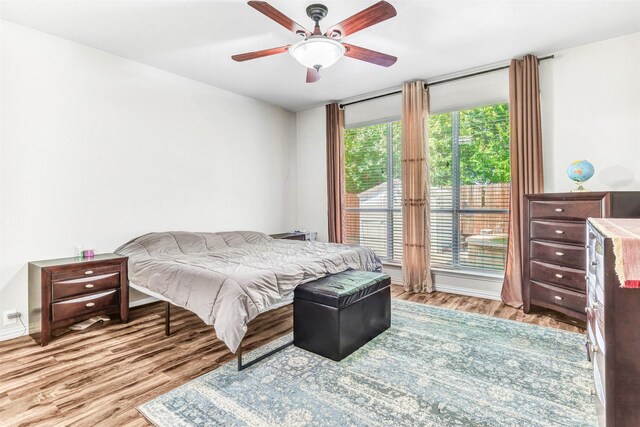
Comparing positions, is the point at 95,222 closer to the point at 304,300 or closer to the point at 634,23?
the point at 304,300

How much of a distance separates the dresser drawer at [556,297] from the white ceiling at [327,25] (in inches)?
97.7

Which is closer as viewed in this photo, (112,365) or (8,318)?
(112,365)

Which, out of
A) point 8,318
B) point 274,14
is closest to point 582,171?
point 274,14

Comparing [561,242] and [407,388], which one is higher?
[561,242]

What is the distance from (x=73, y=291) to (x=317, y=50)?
2963mm

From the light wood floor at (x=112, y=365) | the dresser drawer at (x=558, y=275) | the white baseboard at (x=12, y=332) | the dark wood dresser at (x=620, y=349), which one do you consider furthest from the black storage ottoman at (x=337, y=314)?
the white baseboard at (x=12, y=332)

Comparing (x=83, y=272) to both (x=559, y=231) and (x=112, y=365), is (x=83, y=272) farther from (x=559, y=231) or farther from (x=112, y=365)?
(x=559, y=231)

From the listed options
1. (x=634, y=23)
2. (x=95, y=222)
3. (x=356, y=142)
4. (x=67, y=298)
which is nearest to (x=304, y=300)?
(x=67, y=298)

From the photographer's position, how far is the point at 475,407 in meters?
1.88

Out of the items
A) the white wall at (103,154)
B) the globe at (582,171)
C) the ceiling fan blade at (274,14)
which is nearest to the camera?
the ceiling fan blade at (274,14)

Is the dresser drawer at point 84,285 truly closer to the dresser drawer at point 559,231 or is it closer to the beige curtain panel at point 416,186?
the beige curtain panel at point 416,186

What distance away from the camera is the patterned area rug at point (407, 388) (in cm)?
179

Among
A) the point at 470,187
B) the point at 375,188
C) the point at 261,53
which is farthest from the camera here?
the point at 375,188

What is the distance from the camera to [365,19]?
2258 millimetres
